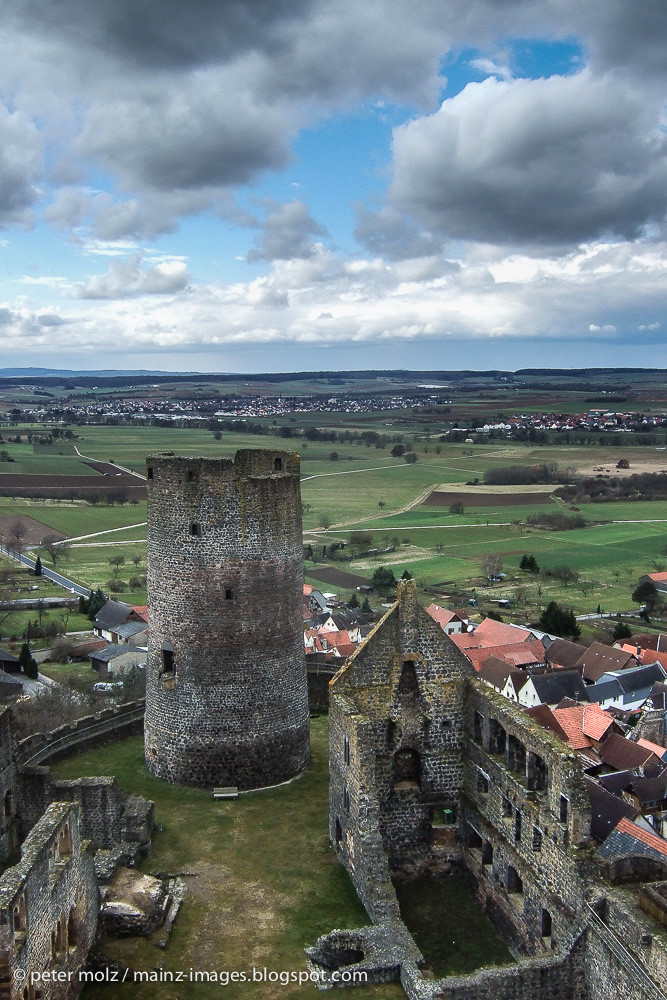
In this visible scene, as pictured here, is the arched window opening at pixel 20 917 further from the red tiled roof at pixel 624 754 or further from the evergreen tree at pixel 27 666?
the evergreen tree at pixel 27 666

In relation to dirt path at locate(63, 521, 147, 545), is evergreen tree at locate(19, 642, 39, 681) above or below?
below

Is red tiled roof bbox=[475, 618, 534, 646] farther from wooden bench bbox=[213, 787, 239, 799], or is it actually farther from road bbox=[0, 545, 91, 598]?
wooden bench bbox=[213, 787, 239, 799]

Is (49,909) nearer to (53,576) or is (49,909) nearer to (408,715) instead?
(408,715)

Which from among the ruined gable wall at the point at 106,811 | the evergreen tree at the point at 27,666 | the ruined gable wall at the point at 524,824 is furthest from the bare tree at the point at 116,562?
the ruined gable wall at the point at 524,824

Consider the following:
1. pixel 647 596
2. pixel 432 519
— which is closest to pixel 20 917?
pixel 647 596

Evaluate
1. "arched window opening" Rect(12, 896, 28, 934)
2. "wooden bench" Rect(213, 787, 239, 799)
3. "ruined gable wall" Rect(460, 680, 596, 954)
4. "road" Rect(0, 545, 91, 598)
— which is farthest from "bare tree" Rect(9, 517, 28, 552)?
"arched window opening" Rect(12, 896, 28, 934)

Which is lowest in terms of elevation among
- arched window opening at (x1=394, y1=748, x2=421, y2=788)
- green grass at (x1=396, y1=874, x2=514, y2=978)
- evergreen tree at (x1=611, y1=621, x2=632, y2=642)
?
evergreen tree at (x1=611, y1=621, x2=632, y2=642)

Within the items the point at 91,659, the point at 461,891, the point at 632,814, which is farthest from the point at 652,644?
the point at 461,891

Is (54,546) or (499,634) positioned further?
(54,546)
